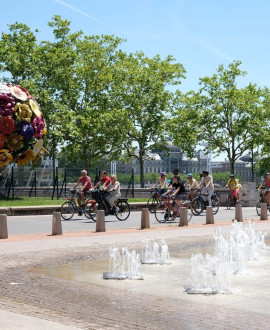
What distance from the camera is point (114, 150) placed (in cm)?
5716

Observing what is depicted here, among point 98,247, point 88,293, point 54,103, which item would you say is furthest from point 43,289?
point 54,103

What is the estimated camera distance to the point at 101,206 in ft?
77.7

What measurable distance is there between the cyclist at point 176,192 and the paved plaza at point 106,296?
9.20 metres

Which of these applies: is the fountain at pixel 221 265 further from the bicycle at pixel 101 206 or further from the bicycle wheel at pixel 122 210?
the bicycle wheel at pixel 122 210

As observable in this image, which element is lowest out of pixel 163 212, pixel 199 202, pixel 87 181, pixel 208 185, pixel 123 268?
pixel 123 268

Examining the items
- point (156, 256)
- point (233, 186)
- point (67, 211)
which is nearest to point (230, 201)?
point (233, 186)

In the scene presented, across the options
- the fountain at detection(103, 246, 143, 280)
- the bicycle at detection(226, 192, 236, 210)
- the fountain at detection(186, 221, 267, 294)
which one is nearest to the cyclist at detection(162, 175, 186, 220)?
the fountain at detection(186, 221, 267, 294)

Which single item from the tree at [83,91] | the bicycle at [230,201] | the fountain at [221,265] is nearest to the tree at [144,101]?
the tree at [83,91]

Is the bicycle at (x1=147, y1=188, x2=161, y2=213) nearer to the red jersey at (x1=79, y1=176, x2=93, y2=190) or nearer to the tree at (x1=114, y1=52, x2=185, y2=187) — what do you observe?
the red jersey at (x1=79, y1=176, x2=93, y2=190)

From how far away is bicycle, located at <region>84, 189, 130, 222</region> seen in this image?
23.4m

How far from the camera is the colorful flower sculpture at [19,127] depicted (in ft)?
19.6

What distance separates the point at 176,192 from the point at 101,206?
280cm

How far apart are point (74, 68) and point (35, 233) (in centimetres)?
3704

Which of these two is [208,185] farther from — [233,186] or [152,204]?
[233,186]
